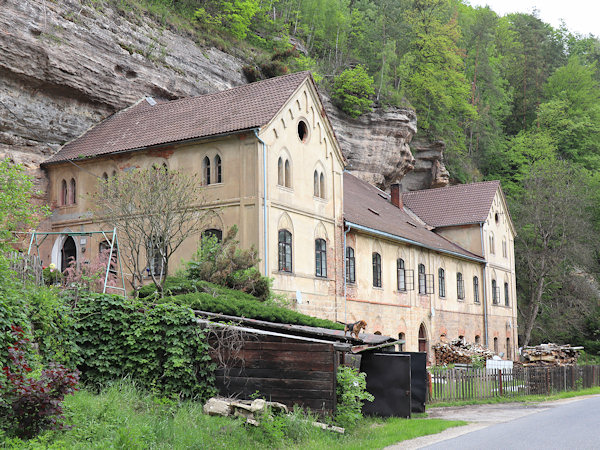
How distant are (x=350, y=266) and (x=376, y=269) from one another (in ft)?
8.93

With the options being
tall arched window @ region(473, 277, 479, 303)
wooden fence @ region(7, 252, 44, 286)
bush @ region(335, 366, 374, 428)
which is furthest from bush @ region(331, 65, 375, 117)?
wooden fence @ region(7, 252, 44, 286)

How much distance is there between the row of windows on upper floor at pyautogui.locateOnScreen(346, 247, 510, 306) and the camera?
30766mm

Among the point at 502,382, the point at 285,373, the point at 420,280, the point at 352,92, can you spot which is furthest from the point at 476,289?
the point at 285,373

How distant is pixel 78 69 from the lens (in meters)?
28.9

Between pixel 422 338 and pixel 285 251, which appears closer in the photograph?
pixel 285 251

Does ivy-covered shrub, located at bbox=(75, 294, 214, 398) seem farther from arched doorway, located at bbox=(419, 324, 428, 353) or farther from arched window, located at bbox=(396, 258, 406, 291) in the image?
arched doorway, located at bbox=(419, 324, 428, 353)

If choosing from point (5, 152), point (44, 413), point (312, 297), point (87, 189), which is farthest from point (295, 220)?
point (44, 413)

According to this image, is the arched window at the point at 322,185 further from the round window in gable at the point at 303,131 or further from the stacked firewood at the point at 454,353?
the stacked firewood at the point at 454,353

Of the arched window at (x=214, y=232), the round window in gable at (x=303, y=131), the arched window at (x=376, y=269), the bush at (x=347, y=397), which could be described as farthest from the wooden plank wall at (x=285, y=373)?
the arched window at (x=376, y=269)

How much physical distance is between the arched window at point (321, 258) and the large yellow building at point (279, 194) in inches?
1.7

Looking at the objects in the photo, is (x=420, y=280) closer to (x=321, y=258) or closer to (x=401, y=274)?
(x=401, y=274)

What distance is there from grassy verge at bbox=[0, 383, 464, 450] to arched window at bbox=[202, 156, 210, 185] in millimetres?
12662

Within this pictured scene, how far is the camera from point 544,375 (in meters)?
30.0

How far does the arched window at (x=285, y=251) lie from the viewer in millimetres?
25719
